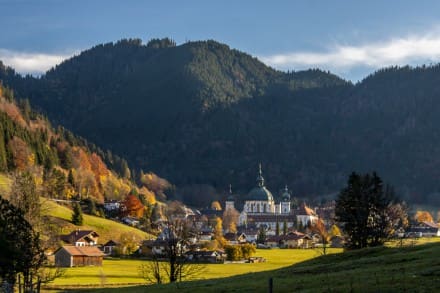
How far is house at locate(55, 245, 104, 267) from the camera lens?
347ft

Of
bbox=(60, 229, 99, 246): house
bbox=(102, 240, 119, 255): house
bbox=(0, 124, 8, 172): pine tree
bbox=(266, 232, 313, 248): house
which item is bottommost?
bbox=(266, 232, 313, 248): house

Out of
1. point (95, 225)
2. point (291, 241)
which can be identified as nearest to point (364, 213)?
point (95, 225)

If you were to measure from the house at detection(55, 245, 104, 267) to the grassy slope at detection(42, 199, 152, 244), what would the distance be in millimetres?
22459

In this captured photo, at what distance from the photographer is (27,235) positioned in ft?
169

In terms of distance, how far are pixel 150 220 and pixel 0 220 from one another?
129494mm

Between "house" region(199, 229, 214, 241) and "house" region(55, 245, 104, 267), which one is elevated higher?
"house" region(55, 245, 104, 267)

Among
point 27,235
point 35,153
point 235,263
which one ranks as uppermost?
point 35,153

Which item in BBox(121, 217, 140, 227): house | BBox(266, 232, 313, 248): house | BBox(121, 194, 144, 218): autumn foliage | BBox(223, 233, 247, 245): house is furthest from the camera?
BBox(223, 233, 247, 245): house

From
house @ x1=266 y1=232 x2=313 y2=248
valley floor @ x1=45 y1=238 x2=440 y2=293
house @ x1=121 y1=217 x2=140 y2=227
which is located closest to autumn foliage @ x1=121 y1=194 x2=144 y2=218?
house @ x1=121 y1=217 x2=140 y2=227

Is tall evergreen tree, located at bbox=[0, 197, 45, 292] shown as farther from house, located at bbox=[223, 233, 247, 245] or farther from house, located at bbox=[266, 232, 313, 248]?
house, located at bbox=[223, 233, 247, 245]

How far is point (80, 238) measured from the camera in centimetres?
12394

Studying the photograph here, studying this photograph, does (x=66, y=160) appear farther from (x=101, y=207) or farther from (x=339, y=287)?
(x=339, y=287)

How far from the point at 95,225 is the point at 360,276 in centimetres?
10958

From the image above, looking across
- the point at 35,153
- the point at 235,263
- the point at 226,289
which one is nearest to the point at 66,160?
the point at 35,153
